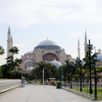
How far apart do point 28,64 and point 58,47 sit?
19.0m

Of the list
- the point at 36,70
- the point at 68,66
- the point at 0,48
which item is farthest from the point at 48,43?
the point at 0,48

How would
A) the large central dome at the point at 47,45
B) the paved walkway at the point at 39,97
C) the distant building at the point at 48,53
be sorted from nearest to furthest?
the paved walkway at the point at 39,97 < the large central dome at the point at 47,45 < the distant building at the point at 48,53

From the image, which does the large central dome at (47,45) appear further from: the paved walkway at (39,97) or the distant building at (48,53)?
the paved walkway at (39,97)

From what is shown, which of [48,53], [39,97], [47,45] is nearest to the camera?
[39,97]

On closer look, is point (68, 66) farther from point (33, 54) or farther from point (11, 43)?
point (33, 54)

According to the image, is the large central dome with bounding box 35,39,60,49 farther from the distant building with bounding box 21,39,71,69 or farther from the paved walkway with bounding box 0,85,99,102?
the paved walkway with bounding box 0,85,99,102

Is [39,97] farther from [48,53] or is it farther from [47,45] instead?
[48,53]

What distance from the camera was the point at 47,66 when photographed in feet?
436

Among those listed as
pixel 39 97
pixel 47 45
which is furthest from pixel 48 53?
pixel 39 97

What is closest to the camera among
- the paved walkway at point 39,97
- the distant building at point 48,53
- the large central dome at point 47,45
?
the paved walkway at point 39,97

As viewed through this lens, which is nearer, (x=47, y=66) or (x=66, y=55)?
(x=47, y=66)

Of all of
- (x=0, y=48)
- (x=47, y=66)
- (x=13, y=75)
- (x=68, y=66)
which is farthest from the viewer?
(x=47, y=66)

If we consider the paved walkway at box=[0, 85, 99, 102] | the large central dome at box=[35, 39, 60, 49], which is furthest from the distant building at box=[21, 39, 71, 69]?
the paved walkway at box=[0, 85, 99, 102]

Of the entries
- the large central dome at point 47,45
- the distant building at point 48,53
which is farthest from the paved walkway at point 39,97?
the distant building at point 48,53
